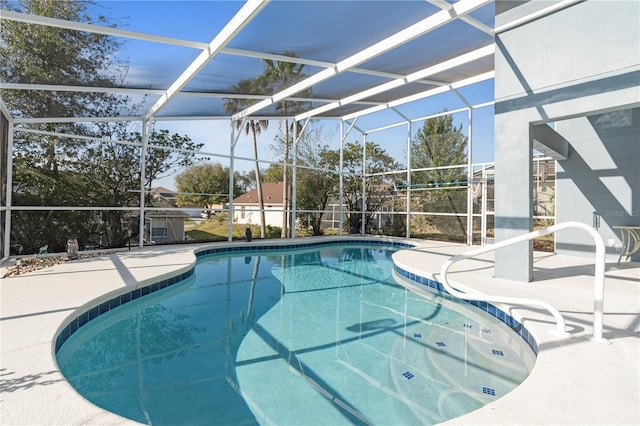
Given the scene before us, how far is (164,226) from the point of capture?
36.7 feet

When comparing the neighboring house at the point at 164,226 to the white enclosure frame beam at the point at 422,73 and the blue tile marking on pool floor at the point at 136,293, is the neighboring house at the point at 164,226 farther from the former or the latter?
the white enclosure frame beam at the point at 422,73

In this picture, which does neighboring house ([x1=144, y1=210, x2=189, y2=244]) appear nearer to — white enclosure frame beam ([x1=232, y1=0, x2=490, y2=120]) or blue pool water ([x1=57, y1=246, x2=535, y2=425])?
blue pool water ([x1=57, y1=246, x2=535, y2=425])

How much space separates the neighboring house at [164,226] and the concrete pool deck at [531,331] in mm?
4008

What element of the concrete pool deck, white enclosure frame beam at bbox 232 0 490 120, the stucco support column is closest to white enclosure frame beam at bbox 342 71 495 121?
the stucco support column

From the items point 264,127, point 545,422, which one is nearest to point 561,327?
point 545,422

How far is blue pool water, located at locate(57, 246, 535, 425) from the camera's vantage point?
8.80 feet

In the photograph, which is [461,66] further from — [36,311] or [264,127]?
[264,127]

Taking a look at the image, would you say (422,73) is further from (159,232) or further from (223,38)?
(159,232)

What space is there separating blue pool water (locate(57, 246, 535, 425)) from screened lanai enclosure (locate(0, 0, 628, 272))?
2.99 m

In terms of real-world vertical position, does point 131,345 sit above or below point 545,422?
below

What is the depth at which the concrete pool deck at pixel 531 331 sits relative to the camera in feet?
6.60

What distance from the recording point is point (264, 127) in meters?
16.8

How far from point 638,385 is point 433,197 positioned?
12067mm

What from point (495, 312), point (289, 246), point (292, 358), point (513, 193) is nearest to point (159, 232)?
point (289, 246)
